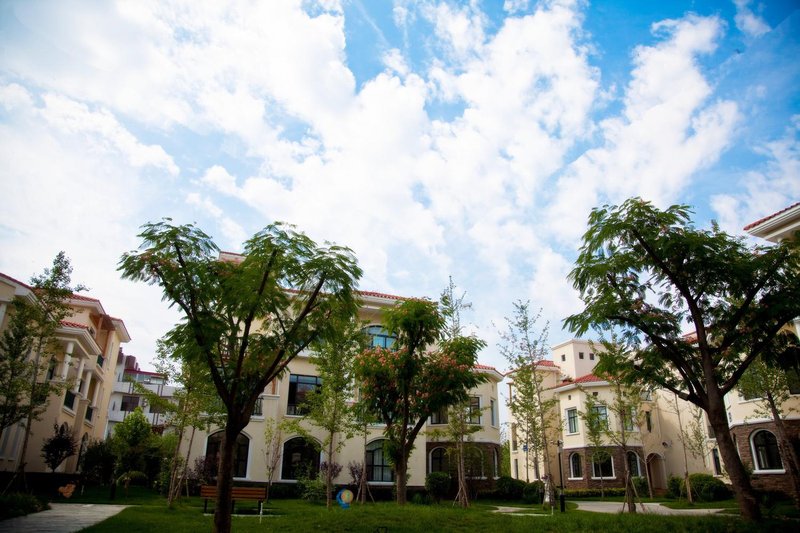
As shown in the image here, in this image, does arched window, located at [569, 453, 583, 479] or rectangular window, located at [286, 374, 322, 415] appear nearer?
rectangular window, located at [286, 374, 322, 415]

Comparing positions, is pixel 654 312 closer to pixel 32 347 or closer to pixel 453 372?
pixel 453 372

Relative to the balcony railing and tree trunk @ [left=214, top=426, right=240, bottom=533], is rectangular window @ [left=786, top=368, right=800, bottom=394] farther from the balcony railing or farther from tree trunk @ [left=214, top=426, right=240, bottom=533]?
the balcony railing

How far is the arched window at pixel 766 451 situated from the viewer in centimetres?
2397

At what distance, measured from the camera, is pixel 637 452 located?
36.0 m

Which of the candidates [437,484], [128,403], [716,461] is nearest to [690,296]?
[437,484]

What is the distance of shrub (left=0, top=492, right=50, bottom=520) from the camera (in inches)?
508

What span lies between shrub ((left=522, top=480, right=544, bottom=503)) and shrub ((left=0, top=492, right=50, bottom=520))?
A: 72.2ft

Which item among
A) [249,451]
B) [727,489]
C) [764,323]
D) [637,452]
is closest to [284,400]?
[249,451]

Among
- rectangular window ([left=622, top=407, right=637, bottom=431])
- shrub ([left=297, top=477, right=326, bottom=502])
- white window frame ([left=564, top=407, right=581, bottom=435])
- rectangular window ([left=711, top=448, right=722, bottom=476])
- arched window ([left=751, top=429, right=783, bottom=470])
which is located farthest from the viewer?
white window frame ([left=564, top=407, right=581, bottom=435])

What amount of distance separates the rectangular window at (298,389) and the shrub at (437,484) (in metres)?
7.61

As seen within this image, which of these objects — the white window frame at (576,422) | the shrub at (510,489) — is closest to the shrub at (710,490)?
the shrub at (510,489)

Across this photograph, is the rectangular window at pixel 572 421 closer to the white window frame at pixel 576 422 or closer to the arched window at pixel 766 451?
the white window frame at pixel 576 422

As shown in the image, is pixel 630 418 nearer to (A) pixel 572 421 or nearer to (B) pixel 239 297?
(A) pixel 572 421

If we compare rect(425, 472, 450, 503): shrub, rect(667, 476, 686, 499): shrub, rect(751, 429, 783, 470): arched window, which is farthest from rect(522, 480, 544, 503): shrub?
rect(751, 429, 783, 470): arched window
